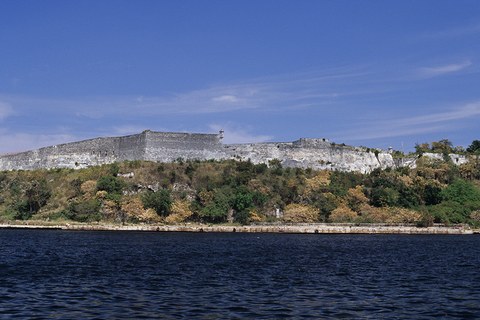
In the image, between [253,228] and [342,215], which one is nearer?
[253,228]

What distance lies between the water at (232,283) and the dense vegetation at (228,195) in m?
23.7

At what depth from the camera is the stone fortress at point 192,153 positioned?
70.9 metres

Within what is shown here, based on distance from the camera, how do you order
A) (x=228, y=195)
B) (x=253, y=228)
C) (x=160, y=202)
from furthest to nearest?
1. (x=228, y=195)
2. (x=253, y=228)
3. (x=160, y=202)

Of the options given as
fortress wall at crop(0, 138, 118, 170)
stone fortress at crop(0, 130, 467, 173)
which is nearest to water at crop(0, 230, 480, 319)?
stone fortress at crop(0, 130, 467, 173)

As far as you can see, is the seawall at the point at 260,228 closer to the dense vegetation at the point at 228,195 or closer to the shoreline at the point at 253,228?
the shoreline at the point at 253,228

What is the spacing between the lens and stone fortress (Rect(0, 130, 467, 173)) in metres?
70.9

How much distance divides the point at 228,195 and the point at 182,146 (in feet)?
33.9

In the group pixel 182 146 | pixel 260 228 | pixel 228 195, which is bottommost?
pixel 260 228

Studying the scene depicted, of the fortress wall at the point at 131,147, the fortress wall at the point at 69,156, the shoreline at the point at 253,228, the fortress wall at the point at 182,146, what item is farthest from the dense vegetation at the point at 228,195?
the fortress wall at the point at 69,156

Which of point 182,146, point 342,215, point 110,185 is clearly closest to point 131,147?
point 182,146

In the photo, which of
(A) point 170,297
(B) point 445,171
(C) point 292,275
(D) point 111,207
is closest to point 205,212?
(D) point 111,207

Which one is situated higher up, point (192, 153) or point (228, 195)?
point (192, 153)

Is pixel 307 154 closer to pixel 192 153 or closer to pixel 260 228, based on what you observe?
pixel 192 153

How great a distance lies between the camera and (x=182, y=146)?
71.6 metres
